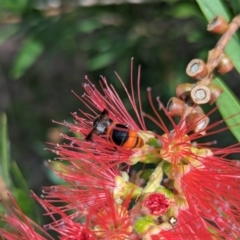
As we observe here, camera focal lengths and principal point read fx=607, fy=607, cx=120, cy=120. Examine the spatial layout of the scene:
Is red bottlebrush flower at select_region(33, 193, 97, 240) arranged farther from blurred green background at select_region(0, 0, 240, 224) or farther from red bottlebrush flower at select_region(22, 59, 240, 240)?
blurred green background at select_region(0, 0, 240, 224)

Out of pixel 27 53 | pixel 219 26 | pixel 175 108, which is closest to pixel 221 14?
pixel 219 26

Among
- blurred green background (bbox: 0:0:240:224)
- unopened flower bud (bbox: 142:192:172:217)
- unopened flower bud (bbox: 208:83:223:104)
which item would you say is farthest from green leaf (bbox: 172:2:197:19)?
unopened flower bud (bbox: 142:192:172:217)

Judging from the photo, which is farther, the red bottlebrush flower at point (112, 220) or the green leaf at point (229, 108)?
the green leaf at point (229, 108)

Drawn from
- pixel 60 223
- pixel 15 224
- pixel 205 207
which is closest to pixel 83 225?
pixel 60 223

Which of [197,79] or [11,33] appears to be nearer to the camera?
[197,79]

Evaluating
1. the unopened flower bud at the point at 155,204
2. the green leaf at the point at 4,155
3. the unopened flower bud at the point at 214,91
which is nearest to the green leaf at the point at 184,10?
the unopened flower bud at the point at 214,91

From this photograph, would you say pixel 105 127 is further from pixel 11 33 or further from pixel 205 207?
pixel 11 33

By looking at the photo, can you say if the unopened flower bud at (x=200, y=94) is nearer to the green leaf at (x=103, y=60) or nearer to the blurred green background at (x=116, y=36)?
the blurred green background at (x=116, y=36)

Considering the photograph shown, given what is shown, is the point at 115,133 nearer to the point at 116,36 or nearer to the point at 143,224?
the point at 143,224
